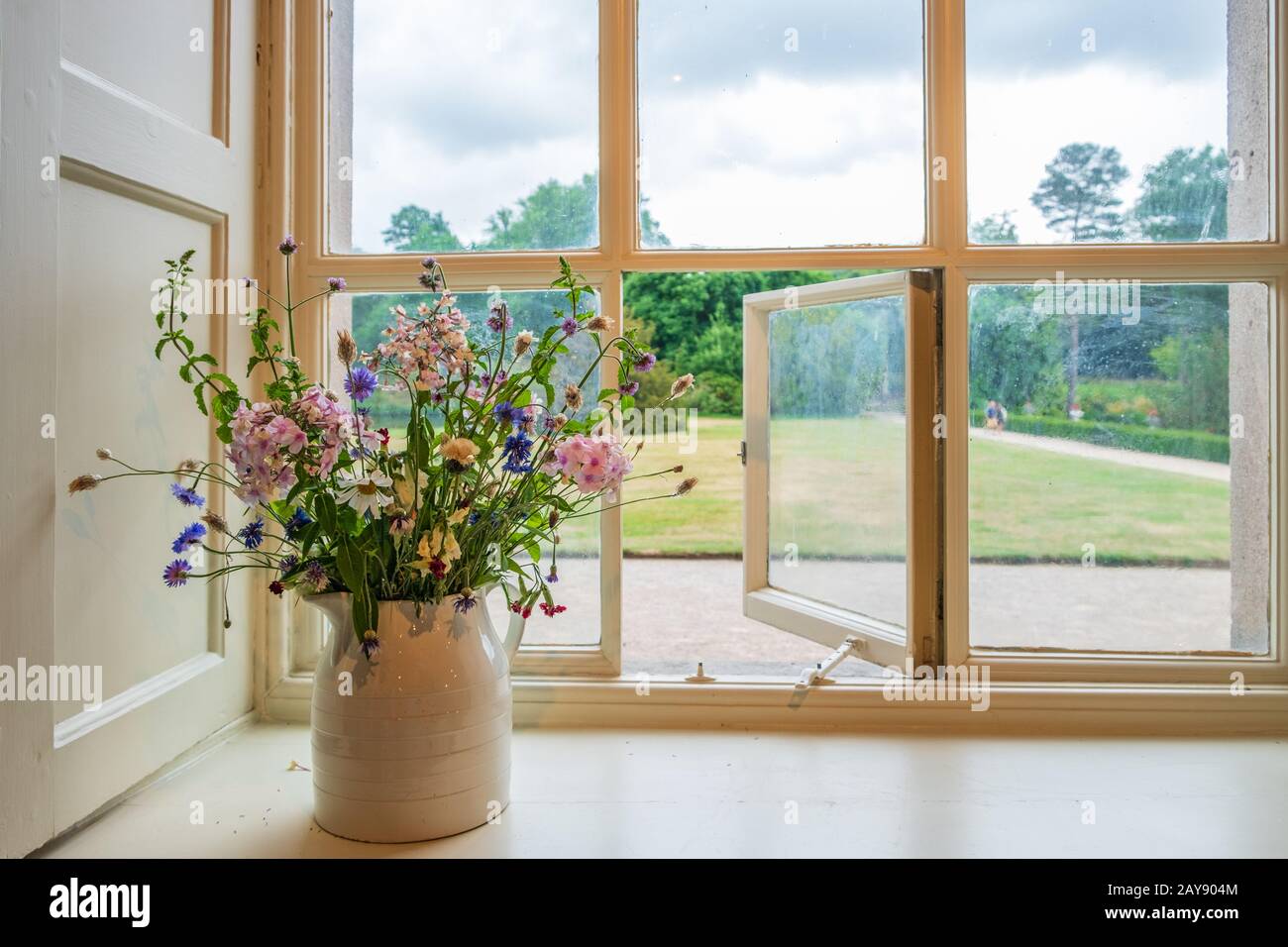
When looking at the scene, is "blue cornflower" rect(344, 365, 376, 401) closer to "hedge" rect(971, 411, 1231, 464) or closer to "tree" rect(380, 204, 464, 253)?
"tree" rect(380, 204, 464, 253)

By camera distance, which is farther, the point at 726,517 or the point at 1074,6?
the point at 726,517

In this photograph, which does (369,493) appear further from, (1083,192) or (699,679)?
(1083,192)

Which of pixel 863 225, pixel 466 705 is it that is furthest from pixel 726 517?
pixel 466 705

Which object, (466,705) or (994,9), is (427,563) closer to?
(466,705)

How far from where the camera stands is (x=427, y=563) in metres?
0.95

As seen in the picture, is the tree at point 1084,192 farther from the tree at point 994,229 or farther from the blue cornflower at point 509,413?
the blue cornflower at point 509,413

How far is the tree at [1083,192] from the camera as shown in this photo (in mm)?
1461

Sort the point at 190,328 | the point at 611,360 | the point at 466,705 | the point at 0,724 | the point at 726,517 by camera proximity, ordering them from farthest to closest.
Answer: the point at 726,517
the point at 611,360
the point at 190,328
the point at 466,705
the point at 0,724

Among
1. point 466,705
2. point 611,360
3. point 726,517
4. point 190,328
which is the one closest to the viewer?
point 466,705

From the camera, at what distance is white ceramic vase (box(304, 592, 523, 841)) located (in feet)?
3.25

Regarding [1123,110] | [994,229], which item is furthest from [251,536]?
[1123,110]

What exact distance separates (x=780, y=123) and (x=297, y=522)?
3.72ft
